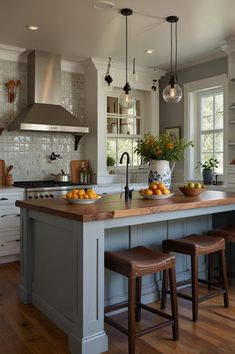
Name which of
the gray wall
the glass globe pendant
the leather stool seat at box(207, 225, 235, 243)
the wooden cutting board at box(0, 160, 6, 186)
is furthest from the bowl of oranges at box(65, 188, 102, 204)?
the gray wall

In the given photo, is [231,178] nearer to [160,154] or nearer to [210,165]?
[210,165]

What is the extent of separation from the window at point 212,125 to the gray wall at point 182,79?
29 cm

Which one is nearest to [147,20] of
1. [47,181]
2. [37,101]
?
[37,101]

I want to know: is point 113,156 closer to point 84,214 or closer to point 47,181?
point 47,181

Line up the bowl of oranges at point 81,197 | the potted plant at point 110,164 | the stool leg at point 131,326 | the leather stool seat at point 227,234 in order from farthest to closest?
1. the potted plant at point 110,164
2. the leather stool seat at point 227,234
3. the bowl of oranges at point 81,197
4. the stool leg at point 131,326

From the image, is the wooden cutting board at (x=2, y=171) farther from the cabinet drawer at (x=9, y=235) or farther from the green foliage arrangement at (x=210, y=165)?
the green foliage arrangement at (x=210, y=165)

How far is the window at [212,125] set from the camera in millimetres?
5281

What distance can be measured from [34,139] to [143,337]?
11.4ft

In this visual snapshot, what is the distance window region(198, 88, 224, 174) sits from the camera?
528cm

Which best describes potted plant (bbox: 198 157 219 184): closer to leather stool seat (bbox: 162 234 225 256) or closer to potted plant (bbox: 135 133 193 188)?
potted plant (bbox: 135 133 193 188)

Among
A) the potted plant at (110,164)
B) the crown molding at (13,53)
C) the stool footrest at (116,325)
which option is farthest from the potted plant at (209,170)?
the stool footrest at (116,325)

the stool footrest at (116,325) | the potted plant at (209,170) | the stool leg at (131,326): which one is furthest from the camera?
the potted plant at (209,170)

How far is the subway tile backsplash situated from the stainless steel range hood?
0.48ft

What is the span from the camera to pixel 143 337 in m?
2.44
